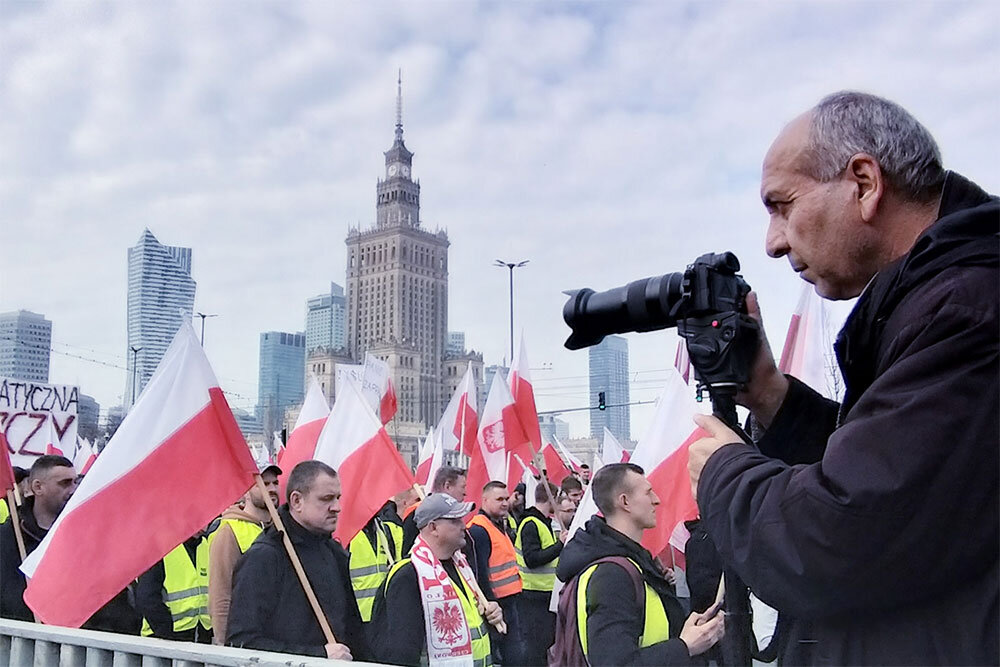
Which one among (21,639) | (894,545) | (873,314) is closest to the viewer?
(894,545)

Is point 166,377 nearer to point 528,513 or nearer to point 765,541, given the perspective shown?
point 765,541

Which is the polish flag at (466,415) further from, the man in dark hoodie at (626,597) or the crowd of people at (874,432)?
the crowd of people at (874,432)

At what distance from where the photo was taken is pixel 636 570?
4012 mm

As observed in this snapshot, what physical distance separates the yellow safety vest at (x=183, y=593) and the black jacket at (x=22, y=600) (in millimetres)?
301

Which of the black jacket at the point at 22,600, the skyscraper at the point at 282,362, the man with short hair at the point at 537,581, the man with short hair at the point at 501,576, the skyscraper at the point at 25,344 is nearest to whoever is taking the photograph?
the black jacket at the point at 22,600

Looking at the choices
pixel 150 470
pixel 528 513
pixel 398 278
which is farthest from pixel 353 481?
pixel 398 278

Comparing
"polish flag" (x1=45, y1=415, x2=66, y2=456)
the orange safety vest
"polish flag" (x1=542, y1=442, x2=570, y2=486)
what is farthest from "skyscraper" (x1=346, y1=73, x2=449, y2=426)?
the orange safety vest

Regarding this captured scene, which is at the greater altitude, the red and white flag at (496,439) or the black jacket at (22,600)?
the red and white flag at (496,439)

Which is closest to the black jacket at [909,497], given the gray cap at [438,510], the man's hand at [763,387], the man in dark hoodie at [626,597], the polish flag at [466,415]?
the man's hand at [763,387]

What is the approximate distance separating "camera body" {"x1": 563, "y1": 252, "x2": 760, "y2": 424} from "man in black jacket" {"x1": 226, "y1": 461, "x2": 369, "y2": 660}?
324 cm

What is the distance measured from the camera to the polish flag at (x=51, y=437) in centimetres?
1040

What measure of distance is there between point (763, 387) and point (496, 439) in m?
9.27

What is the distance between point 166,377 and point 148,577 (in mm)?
2312

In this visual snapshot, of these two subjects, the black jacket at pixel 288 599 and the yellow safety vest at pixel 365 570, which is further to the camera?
the yellow safety vest at pixel 365 570
